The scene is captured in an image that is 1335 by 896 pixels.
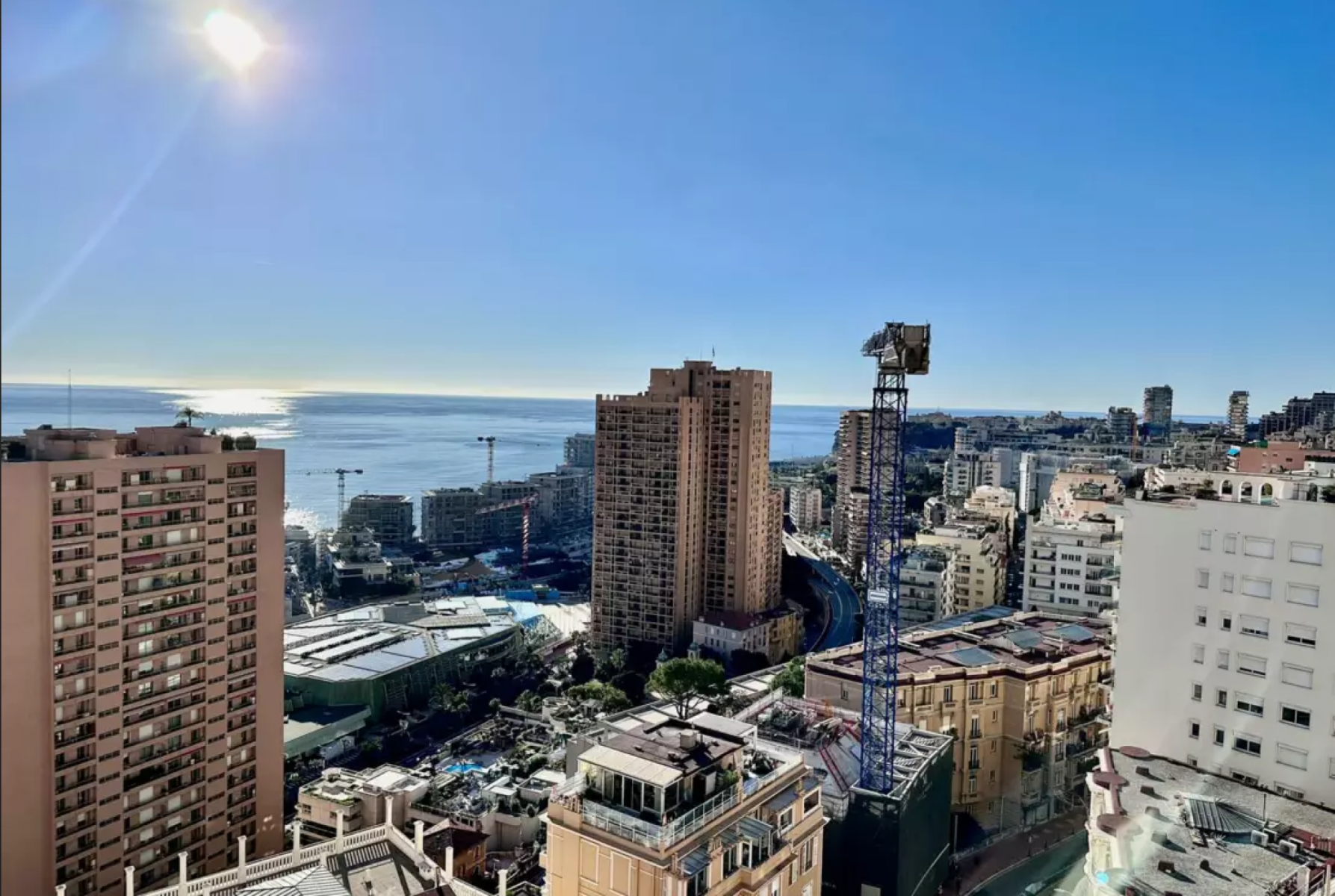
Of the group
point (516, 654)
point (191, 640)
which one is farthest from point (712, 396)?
point (191, 640)

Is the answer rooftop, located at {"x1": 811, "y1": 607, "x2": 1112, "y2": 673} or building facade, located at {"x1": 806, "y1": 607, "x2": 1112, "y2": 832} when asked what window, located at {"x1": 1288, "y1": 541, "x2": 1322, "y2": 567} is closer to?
building facade, located at {"x1": 806, "y1": 607, "x2": 1112, "y2": 832}

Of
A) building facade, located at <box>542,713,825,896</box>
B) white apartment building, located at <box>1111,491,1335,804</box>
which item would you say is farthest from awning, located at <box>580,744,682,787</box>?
white apartment building, located at <box>1111,491,1335,804</box>

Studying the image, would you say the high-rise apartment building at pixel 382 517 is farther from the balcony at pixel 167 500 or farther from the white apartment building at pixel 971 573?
the balcony at pixel 167 500

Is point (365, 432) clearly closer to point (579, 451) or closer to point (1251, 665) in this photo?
point (579, 451)

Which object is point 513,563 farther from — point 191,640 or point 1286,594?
point 1286,594

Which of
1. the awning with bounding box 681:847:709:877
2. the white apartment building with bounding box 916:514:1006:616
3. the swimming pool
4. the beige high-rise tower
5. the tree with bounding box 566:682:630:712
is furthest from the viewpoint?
the beige high-rise tower

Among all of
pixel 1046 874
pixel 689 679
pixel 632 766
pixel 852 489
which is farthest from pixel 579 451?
pixel 632 766
